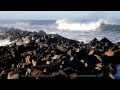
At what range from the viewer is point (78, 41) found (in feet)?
8.16

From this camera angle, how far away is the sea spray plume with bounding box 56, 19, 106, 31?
2439 millimetres

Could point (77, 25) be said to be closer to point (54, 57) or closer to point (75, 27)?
point (75, 27)

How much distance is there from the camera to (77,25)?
99.6 inches

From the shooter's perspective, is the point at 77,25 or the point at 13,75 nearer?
the point at 13,75

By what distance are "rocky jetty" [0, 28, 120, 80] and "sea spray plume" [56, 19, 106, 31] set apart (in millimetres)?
131

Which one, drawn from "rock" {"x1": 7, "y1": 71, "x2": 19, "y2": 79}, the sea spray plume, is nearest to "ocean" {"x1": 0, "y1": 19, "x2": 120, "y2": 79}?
the sea spray plume

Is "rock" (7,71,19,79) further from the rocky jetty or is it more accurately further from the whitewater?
the whitewater

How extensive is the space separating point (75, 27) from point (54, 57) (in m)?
0.43

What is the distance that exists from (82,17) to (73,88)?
2.71ft

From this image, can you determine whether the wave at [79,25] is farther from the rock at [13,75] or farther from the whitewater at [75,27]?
the rock at [13,75]

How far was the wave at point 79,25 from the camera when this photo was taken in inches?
95.9

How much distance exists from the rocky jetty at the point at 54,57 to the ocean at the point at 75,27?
0.05m

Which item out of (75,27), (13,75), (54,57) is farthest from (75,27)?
(13,75)
